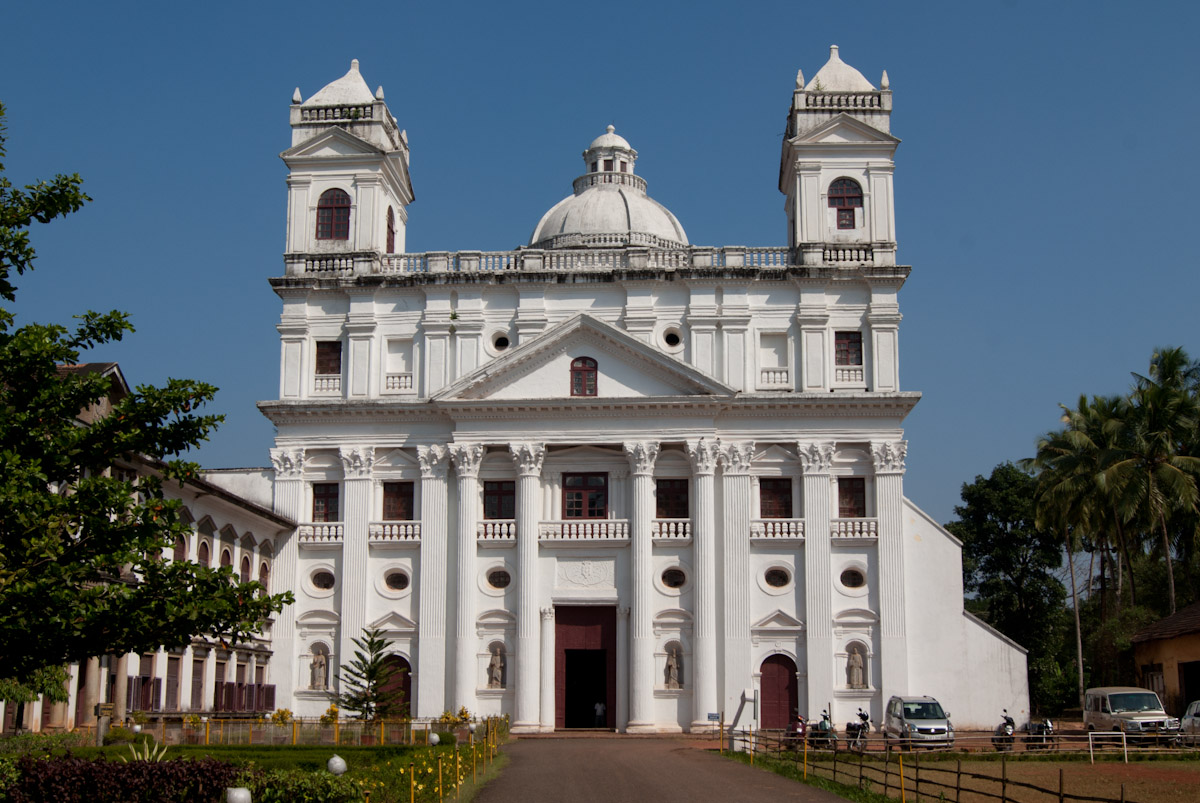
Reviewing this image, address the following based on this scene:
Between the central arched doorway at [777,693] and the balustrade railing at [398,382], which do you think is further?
the balustrade railing at [398,382]

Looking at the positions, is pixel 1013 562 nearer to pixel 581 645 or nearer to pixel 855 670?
pixel 855 670

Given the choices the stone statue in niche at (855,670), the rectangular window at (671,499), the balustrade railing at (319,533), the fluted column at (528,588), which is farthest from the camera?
the balustrade railing at (319,533)

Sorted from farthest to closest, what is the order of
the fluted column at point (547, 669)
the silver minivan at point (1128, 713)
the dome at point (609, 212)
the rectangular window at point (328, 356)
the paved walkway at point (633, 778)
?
the dome at point (609, 212) < the rectangular window at point (328, 356) < the fluted column at point (547, 669) < the silver minivan at point (1128, 713) < the paved walkway at point (633, 778)

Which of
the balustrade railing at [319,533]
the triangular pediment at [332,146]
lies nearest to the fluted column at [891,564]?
the balustrade railing at [319,533]

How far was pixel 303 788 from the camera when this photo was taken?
58.4 feet

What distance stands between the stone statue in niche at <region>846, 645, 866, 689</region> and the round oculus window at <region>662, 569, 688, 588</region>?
247 inches

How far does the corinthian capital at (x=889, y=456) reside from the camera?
1802 inches

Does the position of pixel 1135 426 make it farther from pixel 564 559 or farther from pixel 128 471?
pixel 128 471

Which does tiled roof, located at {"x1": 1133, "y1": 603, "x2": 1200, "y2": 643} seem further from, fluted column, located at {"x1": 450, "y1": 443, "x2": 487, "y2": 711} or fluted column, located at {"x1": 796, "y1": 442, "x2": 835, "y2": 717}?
fluted column, located at {"x1": 450, "y1": 443, "x2": 487, "y2": 711}

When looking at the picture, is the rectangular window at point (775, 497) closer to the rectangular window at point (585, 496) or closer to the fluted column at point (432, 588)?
the rectangular window at point (585, 496)

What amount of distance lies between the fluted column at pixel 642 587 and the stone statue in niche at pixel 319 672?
10.9m

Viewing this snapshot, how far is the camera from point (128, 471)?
35312 millimetres

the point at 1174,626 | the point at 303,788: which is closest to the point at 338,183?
the point at 1174,626

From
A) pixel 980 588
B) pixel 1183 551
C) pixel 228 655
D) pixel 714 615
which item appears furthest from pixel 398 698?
pixel 980 588
